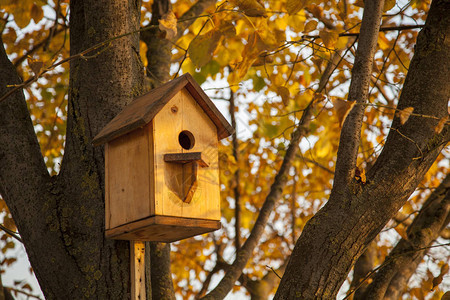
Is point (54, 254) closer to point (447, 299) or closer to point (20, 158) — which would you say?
point (20, 158)

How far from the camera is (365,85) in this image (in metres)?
2.06

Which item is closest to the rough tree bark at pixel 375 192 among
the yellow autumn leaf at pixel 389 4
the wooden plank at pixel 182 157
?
the yellow autumn leaf at pixel 389 4

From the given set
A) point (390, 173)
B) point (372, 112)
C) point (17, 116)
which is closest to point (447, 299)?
point (390, 173)

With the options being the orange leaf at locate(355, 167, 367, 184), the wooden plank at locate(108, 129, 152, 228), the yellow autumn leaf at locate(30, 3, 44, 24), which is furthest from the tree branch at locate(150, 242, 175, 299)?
the yellow autumn leaf at locate(30, 3, 44, 24)

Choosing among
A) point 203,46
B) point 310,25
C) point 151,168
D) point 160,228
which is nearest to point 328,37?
point 310,25

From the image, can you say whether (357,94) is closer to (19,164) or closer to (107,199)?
(107,199)

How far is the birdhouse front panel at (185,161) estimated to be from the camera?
2.00 metres

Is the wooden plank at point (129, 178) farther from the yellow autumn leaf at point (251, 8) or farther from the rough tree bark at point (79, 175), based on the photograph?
the yellow autumn leaf at point (251, 8)

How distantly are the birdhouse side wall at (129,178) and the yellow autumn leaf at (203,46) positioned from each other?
56cm

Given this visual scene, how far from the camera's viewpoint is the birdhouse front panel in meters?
2.00

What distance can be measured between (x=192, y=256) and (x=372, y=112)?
3408 mm

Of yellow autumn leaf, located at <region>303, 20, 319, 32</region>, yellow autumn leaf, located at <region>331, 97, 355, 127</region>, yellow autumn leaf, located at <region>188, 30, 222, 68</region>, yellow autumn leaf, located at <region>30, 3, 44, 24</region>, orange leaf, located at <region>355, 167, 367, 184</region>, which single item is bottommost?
orange leaf, located at <region>355, 167, 367, 184</region>

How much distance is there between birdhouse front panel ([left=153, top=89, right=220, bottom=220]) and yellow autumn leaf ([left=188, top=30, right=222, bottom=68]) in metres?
0.29

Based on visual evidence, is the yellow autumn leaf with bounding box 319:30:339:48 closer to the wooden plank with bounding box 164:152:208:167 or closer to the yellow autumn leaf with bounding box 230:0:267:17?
the yellow autumn leaf with bounding box 230:0:267:17
